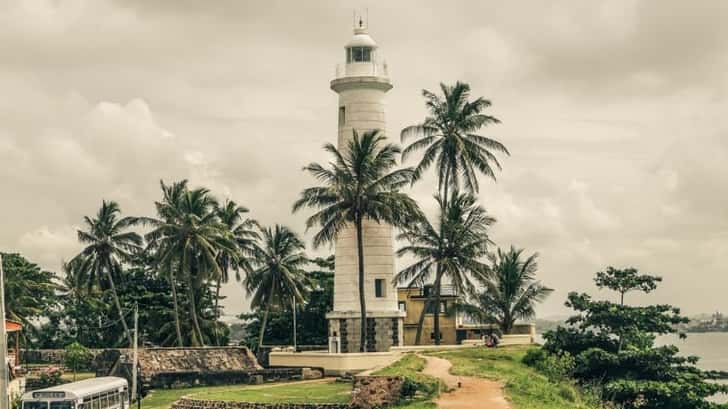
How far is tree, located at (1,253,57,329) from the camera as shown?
75062mm

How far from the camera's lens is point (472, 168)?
68.6m

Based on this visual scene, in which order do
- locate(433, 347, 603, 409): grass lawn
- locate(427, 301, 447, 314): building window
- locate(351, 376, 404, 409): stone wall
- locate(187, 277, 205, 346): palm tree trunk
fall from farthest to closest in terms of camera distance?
1. locate(187, 277, 205, 346): palm tree trunk
2. locate(427, 301, 447, 314): building window
3. locate(433, 347, 603, 409): grass lawn
4. locate(351, 376, 404, 409): stone wall

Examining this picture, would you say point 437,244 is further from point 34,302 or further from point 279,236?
point 34,302

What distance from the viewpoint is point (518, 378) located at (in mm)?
51031

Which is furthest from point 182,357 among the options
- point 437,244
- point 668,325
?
point 668,325

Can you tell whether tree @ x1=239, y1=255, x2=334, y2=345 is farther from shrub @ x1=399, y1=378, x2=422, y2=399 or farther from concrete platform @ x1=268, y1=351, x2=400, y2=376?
shrub @ x1=399, y1=378, x2=422, y2=399

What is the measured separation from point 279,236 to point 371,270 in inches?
558

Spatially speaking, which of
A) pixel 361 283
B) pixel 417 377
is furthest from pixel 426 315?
pixel 417 377

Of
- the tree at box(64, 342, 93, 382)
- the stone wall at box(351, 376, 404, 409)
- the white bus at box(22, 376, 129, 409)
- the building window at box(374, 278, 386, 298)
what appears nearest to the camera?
the white bus at box(22, 376, 129, 409)

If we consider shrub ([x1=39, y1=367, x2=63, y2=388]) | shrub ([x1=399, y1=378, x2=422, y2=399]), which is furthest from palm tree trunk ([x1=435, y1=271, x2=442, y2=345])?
shrub ([x1=39, y1=367, x2=63, y2=388])

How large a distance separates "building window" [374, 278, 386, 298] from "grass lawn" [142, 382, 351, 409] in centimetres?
953

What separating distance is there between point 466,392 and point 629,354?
11.7 m

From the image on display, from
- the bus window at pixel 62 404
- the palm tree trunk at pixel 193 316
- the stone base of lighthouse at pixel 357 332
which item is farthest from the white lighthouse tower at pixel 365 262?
the bus window at pixel 62 404

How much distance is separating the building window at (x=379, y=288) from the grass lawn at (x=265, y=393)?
9530 mm
